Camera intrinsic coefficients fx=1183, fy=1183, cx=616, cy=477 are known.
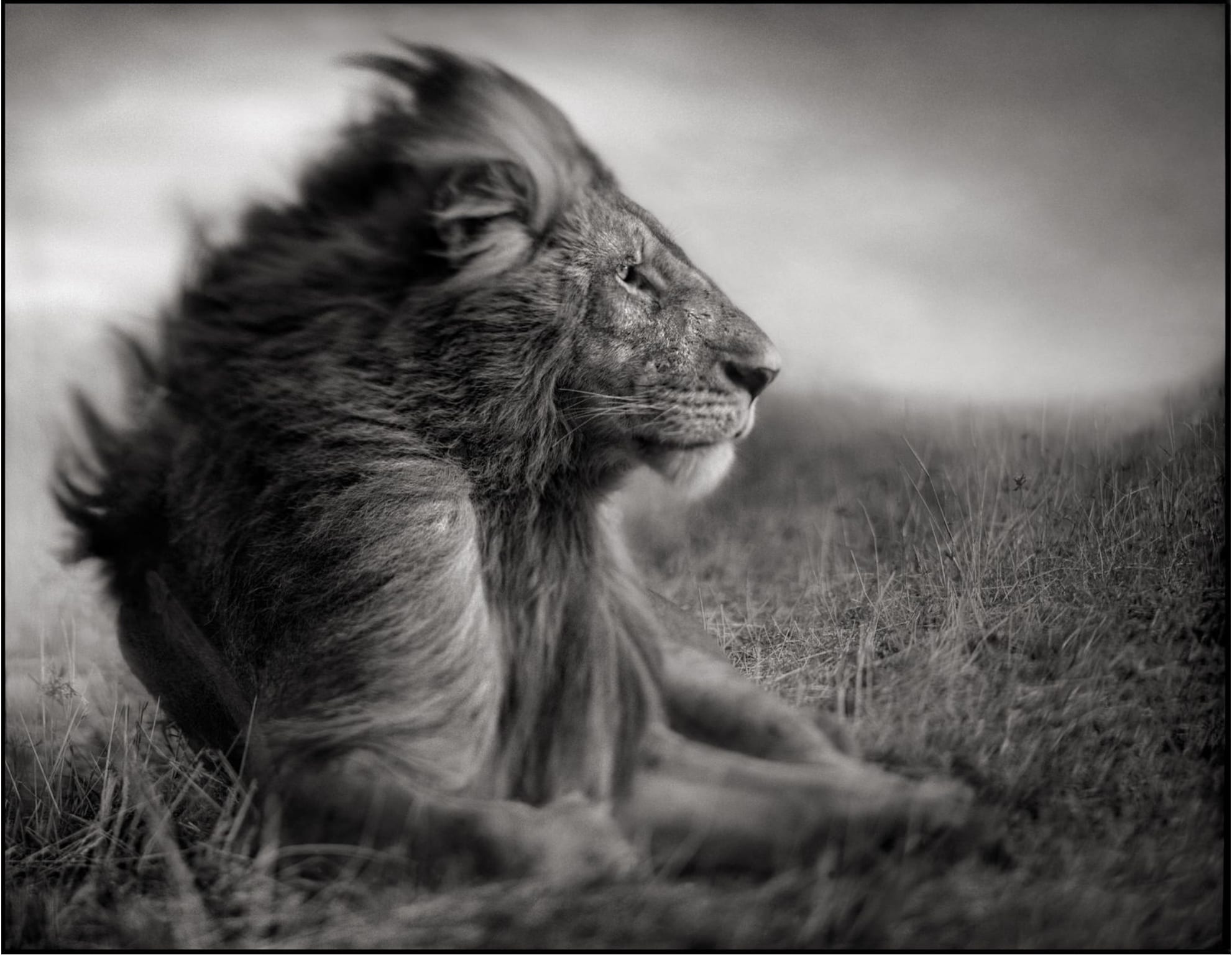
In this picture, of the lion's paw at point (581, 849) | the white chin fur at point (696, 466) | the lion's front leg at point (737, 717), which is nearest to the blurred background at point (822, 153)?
the white chin fur at point (696, 466)

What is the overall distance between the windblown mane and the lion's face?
7 centimetres

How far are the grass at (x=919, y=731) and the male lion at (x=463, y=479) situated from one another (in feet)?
0.50

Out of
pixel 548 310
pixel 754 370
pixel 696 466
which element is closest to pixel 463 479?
pixel 548 310

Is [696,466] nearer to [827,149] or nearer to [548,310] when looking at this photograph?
[548,310]

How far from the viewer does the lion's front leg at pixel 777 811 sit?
225 cm

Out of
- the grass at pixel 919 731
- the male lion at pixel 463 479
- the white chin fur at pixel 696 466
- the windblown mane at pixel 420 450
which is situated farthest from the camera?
the white chin fur at pixel 696 466

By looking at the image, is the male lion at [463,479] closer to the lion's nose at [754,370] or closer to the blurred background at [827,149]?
the lion's nose at [754,370]

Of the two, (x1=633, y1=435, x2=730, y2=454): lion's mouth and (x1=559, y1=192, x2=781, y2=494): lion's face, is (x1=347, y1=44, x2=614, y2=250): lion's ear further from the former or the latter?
(x1=633, y1=435, x2=730, y2=454): lion's mouth

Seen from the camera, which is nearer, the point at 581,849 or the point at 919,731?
the point at 581,849

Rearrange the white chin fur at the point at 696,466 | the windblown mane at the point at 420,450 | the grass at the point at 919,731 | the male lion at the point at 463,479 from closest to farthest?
the grass at the point at 919,731 → the male lion at the point at 463,479 → the windblown mane at the point at 420,450 → the white chin fur at the point at 696,466

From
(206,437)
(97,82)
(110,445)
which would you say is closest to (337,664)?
(206,437)

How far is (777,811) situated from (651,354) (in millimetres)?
978

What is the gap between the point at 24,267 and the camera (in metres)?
3.08

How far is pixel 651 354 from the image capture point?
2.56 m
